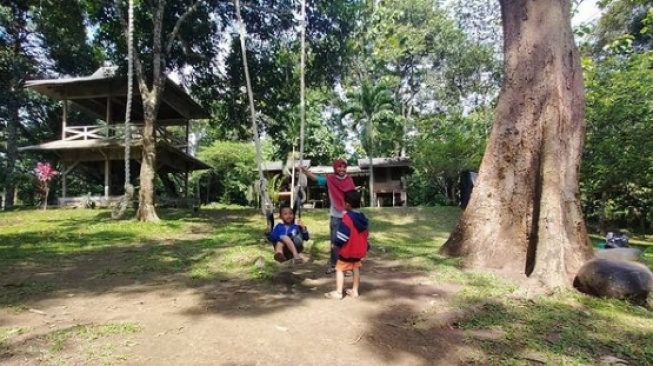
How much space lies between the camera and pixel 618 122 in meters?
13.1

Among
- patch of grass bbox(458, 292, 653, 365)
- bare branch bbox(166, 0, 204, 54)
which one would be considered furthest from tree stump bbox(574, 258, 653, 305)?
bare branch bbox(166, 0, 204, 54)

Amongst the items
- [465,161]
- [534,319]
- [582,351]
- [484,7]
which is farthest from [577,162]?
[484,7]

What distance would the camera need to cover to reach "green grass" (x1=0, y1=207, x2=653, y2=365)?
3176mm

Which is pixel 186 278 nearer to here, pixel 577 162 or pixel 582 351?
pixel 582 351

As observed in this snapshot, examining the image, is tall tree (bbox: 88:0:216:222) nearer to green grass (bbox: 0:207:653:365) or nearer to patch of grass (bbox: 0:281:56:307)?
green grass (bbox: 0:207:653:365)

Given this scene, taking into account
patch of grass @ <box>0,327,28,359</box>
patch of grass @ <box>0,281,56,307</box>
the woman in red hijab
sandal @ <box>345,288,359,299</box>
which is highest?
the woman in red hijab

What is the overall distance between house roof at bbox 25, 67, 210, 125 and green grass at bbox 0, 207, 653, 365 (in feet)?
27.4

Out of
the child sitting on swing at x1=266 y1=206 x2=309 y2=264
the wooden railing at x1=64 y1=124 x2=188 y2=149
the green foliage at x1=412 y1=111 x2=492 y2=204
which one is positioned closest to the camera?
the child sitting on swing at x1=266 y1=206 x2=309 y2=264

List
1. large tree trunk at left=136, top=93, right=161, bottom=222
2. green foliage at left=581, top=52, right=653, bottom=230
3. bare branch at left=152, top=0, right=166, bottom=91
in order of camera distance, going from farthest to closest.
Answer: large tree trunk at left=136, top=93, right=161, bottom=222 → green foliage at left=581, top=52, right=653, bottom=230 → bare branch at left=152, top=0, right=166, bottom=91

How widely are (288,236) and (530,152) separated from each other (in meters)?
3.75

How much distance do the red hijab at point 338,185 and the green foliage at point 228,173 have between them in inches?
923

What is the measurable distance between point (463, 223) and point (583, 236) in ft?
5.23

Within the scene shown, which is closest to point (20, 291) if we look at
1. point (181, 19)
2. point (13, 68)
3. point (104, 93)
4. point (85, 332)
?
point (85, 332)

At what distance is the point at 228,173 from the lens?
3081 cm
